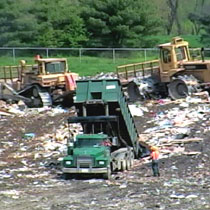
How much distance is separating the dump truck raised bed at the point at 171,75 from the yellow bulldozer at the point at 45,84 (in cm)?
270

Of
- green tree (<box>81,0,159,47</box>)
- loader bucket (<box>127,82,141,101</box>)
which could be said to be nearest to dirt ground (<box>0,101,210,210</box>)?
loader bucket (<box>127,82,141,101</box>)

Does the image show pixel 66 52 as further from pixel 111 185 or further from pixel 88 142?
pixel 111 185

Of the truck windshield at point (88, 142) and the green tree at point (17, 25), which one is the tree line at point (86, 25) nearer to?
the green tree at point (17, 25)

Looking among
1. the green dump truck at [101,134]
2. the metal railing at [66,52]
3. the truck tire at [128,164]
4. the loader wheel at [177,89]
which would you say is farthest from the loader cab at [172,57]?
the metal railing at [66,52]

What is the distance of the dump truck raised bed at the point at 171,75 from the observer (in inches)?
1086

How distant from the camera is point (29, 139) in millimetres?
21875

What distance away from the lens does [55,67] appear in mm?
29156

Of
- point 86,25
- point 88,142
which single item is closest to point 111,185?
point 88,142

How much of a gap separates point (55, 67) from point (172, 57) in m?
5.04

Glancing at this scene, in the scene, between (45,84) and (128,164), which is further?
(45,84)

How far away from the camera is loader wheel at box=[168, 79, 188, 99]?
27.7m

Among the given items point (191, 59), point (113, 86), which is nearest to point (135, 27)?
point (191, 59)

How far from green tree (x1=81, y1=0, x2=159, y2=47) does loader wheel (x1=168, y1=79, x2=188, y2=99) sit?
2550 cm

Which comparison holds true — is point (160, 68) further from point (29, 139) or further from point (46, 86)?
point (29, 139)
